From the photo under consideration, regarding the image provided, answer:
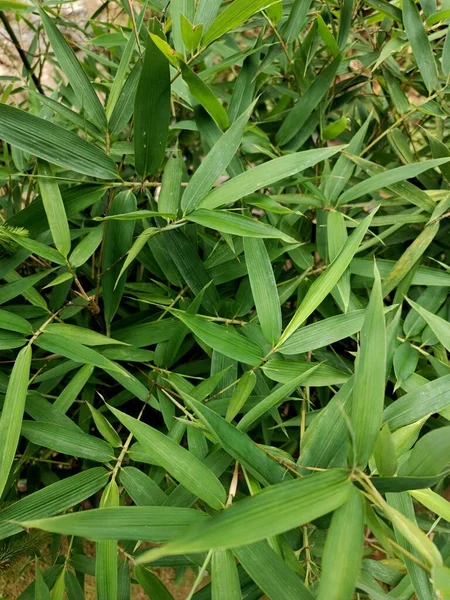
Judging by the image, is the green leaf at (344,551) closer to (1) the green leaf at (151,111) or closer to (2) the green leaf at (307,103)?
(1) the green leaf at (151,111)

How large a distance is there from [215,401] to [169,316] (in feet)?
0.52

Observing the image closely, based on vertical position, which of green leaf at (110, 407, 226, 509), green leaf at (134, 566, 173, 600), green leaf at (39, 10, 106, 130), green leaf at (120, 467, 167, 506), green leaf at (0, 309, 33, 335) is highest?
green leaf at (39, 10, 106, 130)

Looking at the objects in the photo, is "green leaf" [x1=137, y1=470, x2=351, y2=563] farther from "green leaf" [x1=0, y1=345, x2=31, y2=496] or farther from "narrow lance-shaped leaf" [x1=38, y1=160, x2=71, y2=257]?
"narrow lance-shaped leaf" [x1=38, y1=160, x2=71, y2=257]

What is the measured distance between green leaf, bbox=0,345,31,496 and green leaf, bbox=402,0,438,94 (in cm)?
65

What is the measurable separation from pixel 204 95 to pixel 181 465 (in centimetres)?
40

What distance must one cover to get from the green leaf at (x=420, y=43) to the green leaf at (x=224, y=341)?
468mm

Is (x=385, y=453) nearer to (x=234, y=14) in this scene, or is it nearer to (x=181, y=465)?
(x=181, y=465)

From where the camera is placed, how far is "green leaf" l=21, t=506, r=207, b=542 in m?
0.35

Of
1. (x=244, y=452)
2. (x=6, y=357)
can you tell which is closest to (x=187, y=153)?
(x=6, y=357)

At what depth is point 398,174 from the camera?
25.5 inches

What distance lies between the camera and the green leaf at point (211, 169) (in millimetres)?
538

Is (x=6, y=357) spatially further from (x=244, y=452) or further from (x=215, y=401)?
(x=244, y=452)

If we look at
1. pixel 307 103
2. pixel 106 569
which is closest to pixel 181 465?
pixel 106 569

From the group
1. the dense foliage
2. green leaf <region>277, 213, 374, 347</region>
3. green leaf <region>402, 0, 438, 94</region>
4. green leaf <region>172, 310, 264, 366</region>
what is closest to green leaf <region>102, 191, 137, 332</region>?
the dense foliage
